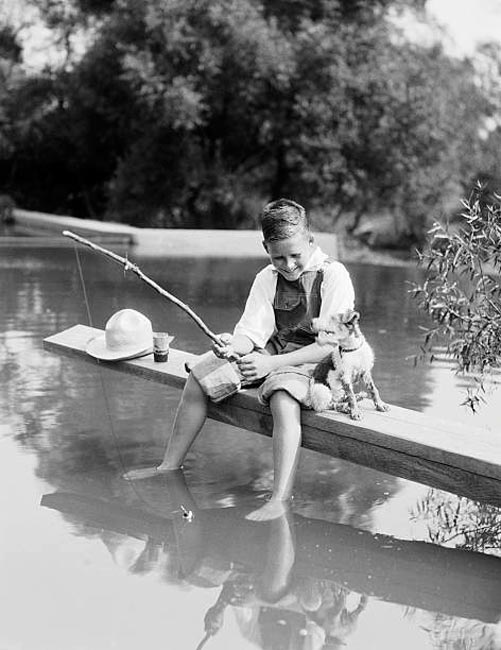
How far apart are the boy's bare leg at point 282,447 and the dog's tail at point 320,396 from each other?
69 millimetres

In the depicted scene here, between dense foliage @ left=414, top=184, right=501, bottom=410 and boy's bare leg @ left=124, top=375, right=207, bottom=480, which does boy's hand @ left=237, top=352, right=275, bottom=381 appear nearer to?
boy's bare leg @ left=124, top=375, right=207, bottom=480

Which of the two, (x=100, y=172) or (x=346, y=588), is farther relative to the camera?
(x=100, y=172)

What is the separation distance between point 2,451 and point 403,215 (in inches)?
771

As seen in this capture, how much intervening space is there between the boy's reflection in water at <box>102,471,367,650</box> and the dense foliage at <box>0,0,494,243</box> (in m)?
15.6

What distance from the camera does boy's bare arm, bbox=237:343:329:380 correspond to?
154 inches

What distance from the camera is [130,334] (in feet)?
15.2

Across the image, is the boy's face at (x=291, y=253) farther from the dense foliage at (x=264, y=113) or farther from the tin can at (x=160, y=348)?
the dense foliage at (x=264, y=113)

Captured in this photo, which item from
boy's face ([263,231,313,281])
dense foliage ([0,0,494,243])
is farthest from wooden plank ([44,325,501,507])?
dense foliage ([0,0,494,243])

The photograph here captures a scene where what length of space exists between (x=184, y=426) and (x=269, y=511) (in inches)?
23.1

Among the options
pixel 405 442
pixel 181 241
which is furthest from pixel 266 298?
pixel 181 241

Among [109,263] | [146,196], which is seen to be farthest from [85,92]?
[109,263]

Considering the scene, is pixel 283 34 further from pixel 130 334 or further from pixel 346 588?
pixel 346 588

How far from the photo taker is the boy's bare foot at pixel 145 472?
4.20 metres

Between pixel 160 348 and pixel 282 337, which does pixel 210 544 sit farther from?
pixel 160 348
